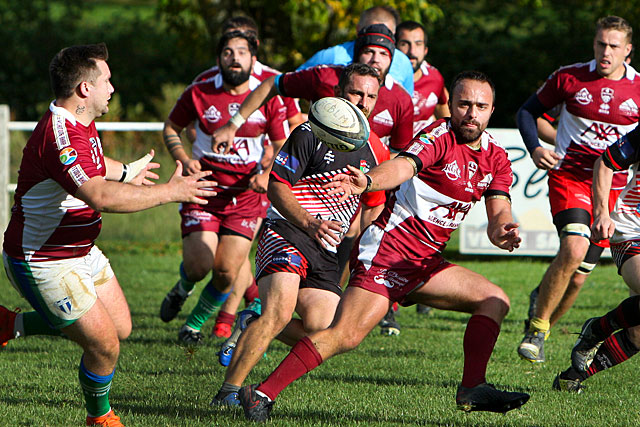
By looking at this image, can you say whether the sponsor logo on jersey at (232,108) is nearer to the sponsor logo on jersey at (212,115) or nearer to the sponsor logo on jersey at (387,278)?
the sponsor logo on jersey at (212,115)

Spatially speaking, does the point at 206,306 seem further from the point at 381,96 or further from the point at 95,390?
the point at 95,390

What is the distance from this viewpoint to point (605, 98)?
277 inches

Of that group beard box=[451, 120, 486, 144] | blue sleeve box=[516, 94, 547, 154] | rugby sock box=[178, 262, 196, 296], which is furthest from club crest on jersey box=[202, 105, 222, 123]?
beard box=[451, 120, 486, 144]

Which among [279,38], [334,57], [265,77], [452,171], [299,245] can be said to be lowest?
[279,38]

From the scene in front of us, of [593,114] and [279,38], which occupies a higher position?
[593,114]

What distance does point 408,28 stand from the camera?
9.00 metres

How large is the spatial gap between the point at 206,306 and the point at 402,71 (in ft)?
8.80

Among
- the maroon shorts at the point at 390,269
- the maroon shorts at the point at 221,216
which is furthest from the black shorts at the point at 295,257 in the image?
the maroon shorts at the point at 221,216

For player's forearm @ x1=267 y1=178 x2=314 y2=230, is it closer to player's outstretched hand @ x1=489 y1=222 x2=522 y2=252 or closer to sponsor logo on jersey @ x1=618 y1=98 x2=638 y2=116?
player's outstretched hand @ x1=489 y1=222 x2=522 y2=252

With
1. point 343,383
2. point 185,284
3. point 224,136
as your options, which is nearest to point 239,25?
point 224,136

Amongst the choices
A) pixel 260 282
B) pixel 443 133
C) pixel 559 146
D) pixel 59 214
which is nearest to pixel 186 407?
pixel 260 282

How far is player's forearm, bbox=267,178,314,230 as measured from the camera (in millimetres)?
4942

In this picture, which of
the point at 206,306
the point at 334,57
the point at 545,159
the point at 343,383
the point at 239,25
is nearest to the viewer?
the point at 343,383

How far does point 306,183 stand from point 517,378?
2260mm
